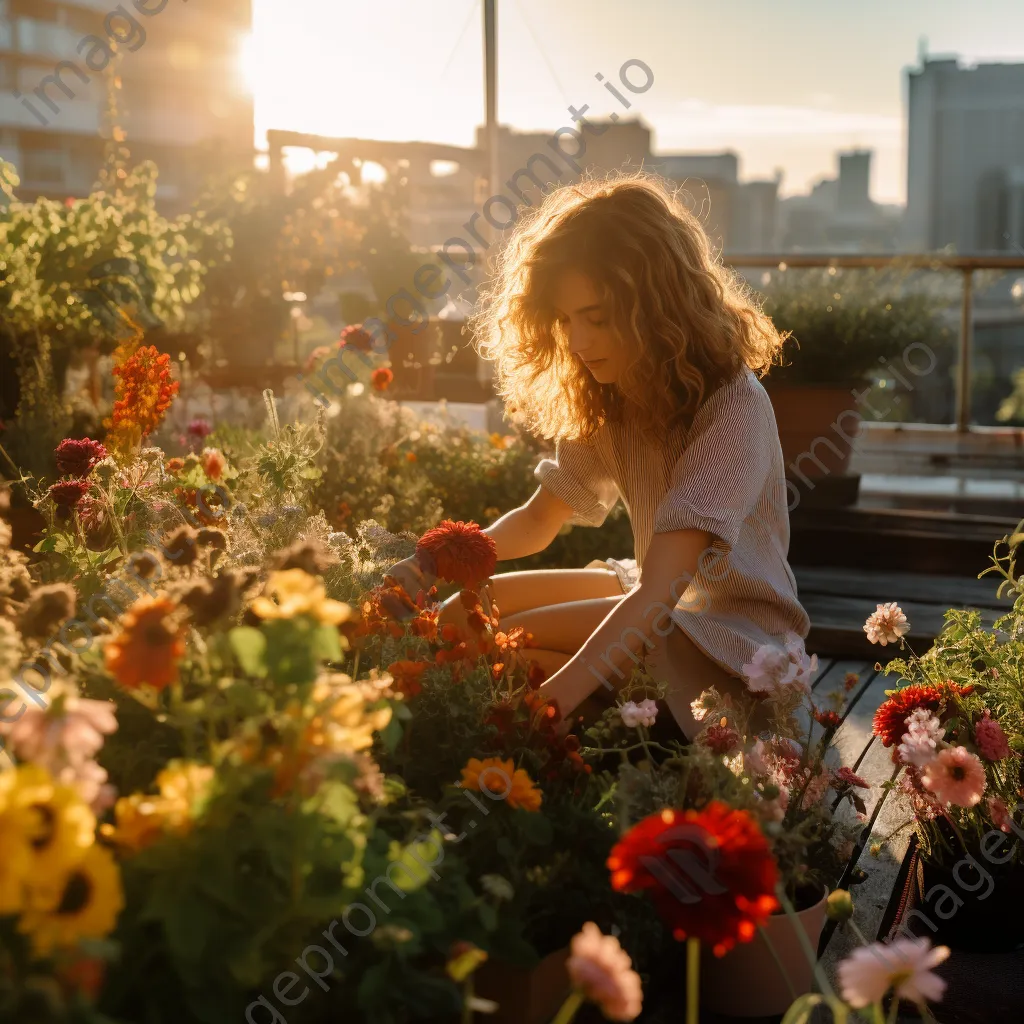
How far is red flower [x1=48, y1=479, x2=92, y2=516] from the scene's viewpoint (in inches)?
74.9

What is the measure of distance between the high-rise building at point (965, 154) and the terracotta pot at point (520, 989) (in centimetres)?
2509

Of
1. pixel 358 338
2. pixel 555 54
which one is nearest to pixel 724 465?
pixel 358 338

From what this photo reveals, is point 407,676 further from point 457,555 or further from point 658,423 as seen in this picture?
point 658,423

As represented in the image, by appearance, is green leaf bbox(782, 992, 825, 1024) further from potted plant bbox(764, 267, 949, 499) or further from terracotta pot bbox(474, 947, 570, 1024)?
potted plant bbox(764, 267, 949, 499)

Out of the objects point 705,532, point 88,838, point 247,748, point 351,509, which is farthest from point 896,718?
point 351,509

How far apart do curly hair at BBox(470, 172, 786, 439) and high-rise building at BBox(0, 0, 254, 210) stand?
59.9 feet

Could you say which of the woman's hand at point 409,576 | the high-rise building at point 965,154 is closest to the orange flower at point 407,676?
the woman's hand at point 409,576

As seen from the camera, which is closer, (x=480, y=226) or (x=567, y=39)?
(x=567, y=39)

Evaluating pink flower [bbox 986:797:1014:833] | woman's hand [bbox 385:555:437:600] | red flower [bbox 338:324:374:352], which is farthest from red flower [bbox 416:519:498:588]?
red flower [bbox 338:324:374:352]

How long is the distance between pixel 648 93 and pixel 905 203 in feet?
93.9

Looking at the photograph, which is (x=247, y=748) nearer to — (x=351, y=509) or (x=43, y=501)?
(x=43, y=501)

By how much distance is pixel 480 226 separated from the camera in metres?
5.37

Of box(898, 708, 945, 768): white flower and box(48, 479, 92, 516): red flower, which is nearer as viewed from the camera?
box(898, 708, 945, 768): white flower

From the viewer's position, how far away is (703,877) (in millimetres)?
964
